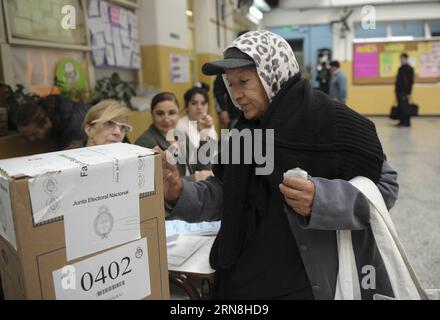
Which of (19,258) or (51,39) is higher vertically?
(51,39)

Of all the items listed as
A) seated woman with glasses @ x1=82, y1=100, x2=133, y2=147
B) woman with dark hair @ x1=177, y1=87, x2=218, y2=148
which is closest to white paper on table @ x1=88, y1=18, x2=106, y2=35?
woman with dark hair @ x1=177, y1=87, x2=218, y2=148

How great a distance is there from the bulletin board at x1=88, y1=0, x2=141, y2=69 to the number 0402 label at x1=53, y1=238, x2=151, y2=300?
3.50m

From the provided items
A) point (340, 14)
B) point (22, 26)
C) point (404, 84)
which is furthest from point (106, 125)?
point (340, 14)

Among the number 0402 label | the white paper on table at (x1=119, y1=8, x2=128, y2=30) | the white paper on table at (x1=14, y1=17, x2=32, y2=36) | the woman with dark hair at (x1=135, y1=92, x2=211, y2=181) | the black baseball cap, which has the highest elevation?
the white paper on table at (x1=119, y1=8, x2=128, y2=30)

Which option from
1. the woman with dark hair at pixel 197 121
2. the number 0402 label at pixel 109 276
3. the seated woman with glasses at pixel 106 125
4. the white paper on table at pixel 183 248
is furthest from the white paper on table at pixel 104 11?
the number 0402 label at pixel 109 276

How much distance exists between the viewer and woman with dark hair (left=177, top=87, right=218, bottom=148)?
109 inches

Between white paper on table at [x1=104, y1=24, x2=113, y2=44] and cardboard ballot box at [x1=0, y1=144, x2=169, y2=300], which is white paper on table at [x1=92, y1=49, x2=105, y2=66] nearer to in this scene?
white paper on table at [x1=104, y1=24, x2=113, y2=44]

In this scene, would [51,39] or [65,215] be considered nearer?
[65,215]

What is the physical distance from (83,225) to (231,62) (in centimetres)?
56

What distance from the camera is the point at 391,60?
34.4 feet

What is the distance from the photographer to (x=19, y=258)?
25.1 inches
